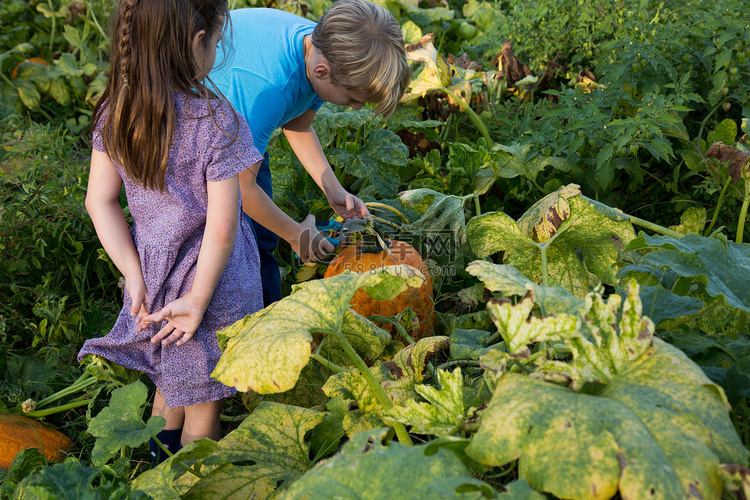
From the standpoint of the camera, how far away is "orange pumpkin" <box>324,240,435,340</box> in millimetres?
1968

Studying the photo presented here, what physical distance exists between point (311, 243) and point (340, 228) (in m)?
0.12

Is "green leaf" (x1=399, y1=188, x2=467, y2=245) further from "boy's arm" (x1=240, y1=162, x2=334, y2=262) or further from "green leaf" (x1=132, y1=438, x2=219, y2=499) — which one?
"green leaf" (x1=132, y1=438, x2=219, y2=499)

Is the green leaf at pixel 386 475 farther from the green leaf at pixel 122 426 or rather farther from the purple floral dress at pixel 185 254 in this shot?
the purple floral dress at pixel 185 254

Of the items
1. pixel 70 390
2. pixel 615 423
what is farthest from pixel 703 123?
pixel 70 390

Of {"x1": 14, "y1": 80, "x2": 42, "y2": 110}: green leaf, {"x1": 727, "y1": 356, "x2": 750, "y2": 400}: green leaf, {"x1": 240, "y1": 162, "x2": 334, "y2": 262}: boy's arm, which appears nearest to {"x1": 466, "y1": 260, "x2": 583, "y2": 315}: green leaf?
{"x1": 727, "y1": 356, "x2": 750, "y2": 400}: green leaf

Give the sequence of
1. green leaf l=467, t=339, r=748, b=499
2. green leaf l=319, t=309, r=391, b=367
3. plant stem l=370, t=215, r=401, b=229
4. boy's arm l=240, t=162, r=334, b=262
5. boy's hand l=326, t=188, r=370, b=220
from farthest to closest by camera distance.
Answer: boy's hand l=326, t=188, r=370, b=220 < plant stem l=370, t=215, r=401, b=229 < boy's arm l=240, t=162, r=334, b=262 < green leaf l=319, t=309, r=391, b=367 < green leaf l=467, t=339, r=748, b=499

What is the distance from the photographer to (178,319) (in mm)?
1586

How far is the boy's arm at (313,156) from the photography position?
2311 mm

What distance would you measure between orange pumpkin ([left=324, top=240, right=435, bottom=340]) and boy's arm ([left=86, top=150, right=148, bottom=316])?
642mm

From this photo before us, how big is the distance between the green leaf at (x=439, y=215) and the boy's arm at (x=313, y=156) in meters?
0.27

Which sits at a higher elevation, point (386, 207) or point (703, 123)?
point (703, 123)

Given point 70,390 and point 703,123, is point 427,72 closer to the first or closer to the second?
point 703,123

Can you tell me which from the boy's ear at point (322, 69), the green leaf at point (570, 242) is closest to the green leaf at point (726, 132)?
the green leaf at point (570, 242)

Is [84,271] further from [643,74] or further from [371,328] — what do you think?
[643,74]
